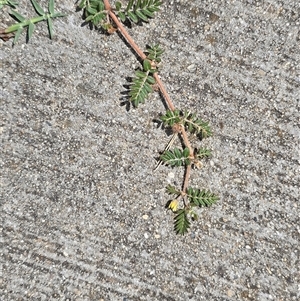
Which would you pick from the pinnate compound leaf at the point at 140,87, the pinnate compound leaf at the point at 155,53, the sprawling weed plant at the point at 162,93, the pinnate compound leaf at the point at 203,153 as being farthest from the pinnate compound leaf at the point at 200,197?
the pinnate compound leaf at the point at 155,53

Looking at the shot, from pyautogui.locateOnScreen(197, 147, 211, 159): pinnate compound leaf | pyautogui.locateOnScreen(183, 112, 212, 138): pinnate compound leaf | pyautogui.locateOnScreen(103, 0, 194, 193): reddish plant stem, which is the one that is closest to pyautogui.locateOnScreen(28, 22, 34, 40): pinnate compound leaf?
pyautogui.locateOnScreen(103, 0, 194, 193): reddish plant stem

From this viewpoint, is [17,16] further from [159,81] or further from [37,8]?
[159,81]

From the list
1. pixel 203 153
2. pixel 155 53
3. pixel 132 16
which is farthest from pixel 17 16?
pixel 203 153

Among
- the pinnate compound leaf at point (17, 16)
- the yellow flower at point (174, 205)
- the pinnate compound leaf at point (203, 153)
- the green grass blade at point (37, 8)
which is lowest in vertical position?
the yellow flower at point (174, 205)

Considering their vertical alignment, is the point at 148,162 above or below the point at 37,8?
below

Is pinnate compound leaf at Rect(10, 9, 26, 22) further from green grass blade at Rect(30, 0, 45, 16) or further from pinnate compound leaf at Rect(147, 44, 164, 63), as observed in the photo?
pinnate compound leaf at Rect(147, 44, 164, 63)

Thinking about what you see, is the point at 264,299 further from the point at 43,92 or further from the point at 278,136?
the point at 43,92

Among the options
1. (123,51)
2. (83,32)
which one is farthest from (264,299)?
(83,32)

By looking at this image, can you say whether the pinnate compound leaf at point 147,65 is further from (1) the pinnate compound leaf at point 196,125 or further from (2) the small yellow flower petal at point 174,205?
(2) the small yellow flower petal at point 174,205
